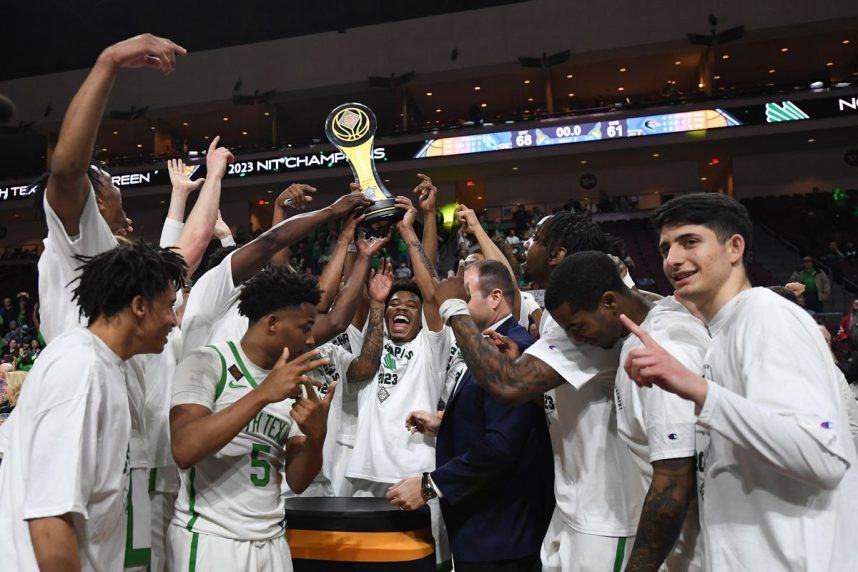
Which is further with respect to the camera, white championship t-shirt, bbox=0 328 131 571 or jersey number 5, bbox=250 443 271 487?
jersey number 5, bbox=250 443 271 487

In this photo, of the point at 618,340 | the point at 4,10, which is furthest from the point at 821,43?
the point at 4,10

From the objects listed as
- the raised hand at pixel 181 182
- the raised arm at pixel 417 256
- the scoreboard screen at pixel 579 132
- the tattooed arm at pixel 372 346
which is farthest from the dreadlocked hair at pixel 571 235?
the scoreboard screen at pixel 579 132

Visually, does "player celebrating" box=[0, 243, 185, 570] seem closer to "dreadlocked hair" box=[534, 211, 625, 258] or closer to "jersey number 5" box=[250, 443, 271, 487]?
"jersey number 5" box=[250, 443, 271, 487]

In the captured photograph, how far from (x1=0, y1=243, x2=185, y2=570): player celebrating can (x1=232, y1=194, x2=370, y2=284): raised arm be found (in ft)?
2.52

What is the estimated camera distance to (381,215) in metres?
3.21

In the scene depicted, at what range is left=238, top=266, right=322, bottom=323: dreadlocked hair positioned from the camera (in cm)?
236

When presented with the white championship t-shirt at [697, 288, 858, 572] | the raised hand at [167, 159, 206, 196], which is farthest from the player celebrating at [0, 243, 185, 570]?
the white championship t-shirt at [697, 288, 858, 572]

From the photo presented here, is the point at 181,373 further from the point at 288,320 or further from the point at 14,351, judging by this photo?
the point at 14,351

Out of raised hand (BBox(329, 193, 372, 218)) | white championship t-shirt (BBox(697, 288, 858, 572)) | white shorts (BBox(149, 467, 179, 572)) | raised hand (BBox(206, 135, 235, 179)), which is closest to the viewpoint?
white championship t-shirt (BBox(697, 288, 858, 572))

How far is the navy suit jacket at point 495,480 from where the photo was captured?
96.5 inches

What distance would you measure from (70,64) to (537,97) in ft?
53.2

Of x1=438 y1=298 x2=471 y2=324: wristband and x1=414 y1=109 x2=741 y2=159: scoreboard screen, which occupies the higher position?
x1=414 y1=109 x2=741 y2=159: scoreboard screen

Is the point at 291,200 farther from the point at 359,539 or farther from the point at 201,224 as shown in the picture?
the point at 359,539

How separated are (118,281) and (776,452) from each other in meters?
1.64
